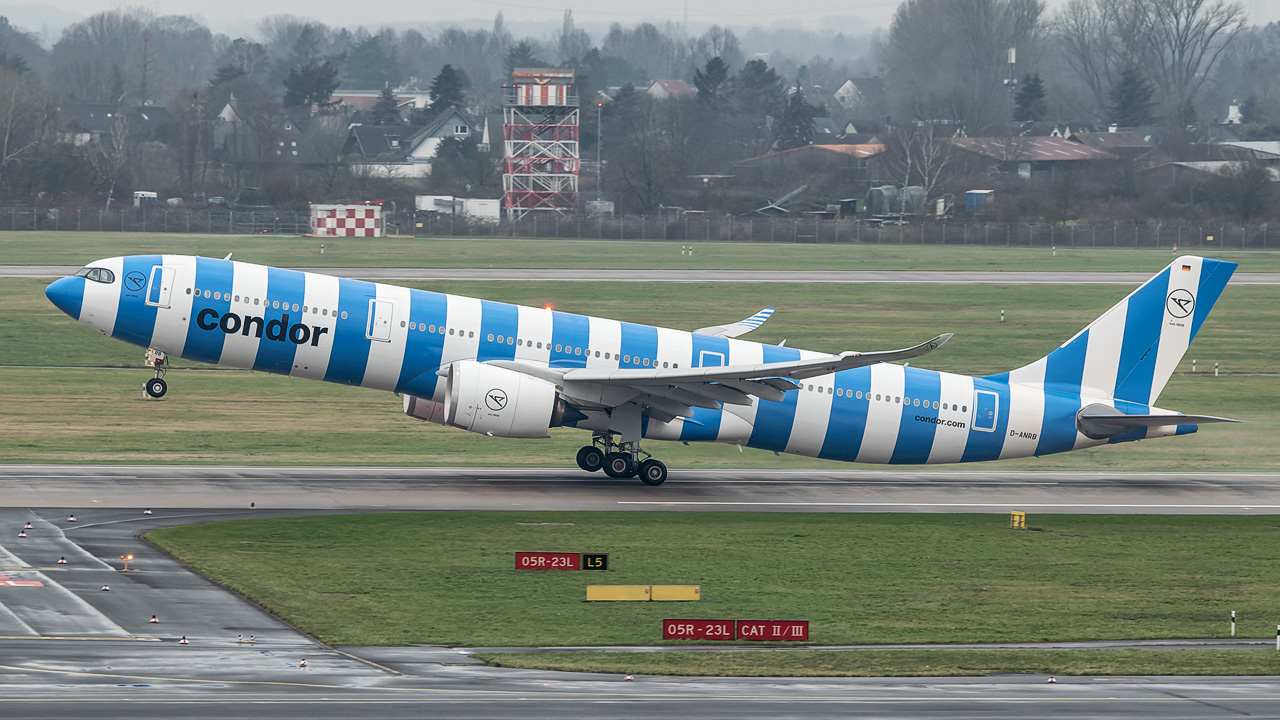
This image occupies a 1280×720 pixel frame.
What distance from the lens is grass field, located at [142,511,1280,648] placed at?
28.0m

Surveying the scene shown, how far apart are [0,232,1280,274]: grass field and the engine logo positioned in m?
70.5

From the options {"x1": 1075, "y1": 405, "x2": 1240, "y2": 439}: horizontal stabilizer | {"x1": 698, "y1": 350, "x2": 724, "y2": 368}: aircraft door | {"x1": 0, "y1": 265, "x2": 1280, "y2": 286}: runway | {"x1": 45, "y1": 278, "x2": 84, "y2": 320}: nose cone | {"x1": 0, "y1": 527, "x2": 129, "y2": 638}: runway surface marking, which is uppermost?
{"x1": 45, "y1": 278, "x2": 84, "y2": 320}: nose cone

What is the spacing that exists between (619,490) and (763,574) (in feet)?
38.0

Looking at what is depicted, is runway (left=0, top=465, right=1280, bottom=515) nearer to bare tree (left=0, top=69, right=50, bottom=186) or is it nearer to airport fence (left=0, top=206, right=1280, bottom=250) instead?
airport fence (left=0, top=206, right=1280, bottom=250)

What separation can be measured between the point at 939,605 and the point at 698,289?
224 ft

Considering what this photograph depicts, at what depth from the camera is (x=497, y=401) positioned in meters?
40.9

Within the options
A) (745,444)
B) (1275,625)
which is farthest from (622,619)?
(745,444)

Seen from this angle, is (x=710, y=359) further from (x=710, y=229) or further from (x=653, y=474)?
(x=710, y=229)

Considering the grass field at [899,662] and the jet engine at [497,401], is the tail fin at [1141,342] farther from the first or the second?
the grass field at [899,662]

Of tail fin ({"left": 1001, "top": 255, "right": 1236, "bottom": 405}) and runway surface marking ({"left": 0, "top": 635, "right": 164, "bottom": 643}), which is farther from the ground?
tail fin ({"left": 1001, "top": 255, "right": 1236, "bottom": 405})

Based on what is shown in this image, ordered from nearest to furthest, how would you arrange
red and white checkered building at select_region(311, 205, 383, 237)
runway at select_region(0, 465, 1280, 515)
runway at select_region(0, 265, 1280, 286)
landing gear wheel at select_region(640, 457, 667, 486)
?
1. runway at select_region(0, 465, 1280, 515)
2. landing gear wheel at select_region(640, 457, 667, 486)
3. runway at select_region(0, 265, 1280, 286)
4. red and white checkered building at select_region(311, 205, 383, 237)

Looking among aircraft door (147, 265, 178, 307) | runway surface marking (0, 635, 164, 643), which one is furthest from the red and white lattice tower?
runway surface marking (0, 635, 164, 643)

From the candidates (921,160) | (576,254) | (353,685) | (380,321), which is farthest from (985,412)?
(921,160)

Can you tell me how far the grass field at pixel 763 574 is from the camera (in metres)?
28.0
